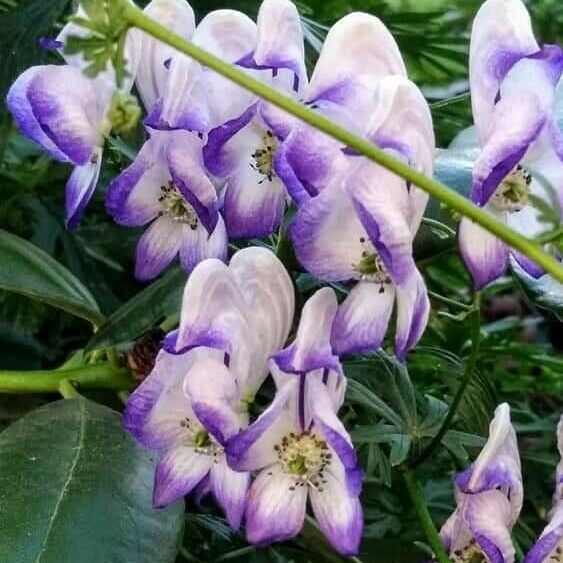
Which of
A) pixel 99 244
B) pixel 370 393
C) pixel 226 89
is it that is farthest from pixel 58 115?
pixel 99 244

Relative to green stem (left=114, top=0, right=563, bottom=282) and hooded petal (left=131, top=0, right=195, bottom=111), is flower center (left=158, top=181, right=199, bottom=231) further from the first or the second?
green stem (left=114, top=0, right=563, bottom=282)

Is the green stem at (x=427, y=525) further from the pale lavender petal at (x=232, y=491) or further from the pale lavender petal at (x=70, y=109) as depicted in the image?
the pale lavender petal at (x=70, y=109)

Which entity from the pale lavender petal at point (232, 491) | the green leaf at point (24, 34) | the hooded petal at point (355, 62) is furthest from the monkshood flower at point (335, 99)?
the green leaf at point (24, 34)

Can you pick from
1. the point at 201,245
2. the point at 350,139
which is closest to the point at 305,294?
the point at 201,245

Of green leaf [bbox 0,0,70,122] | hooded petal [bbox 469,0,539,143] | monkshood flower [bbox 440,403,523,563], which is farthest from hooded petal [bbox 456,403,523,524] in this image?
green leaf [bbox 0,0,70,122]

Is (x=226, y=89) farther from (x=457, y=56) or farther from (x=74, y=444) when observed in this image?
(x=457, y=56)
